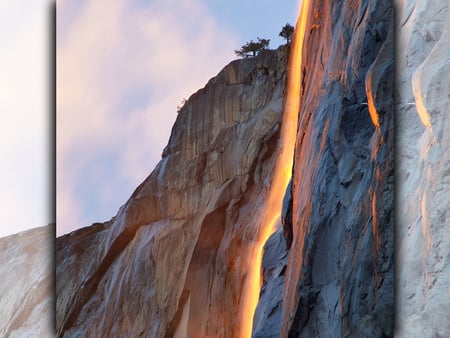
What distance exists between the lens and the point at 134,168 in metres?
15.7

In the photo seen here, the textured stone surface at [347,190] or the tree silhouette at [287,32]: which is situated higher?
the tree silhouette at [287,32]

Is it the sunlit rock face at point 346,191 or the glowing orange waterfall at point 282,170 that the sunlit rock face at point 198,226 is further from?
the sunlit rock face at point 346,191

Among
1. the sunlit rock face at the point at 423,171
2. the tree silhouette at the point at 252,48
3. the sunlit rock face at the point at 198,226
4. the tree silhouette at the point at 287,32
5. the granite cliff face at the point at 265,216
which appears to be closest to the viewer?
the sunlit rock face at the point at 423,171

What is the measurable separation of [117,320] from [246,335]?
3.84m

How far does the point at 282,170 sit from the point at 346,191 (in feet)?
13.9

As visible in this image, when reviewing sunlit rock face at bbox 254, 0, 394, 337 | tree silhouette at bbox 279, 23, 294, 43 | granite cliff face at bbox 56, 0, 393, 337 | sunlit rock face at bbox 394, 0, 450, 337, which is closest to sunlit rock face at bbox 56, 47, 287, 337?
granite cliff face at bbox 56, 0, 393, 337

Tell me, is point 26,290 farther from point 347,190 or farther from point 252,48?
point 347,190

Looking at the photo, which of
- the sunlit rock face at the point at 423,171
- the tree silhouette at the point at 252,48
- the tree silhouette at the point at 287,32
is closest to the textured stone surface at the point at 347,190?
the sunlit rock face at the point at 423,171

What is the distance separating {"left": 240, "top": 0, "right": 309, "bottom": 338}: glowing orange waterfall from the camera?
1182 cm

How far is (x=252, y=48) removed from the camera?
14078 millimetres

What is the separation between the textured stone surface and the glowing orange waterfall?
221 centimetres

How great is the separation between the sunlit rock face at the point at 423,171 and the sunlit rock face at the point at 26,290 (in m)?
6.81

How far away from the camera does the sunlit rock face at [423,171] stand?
269 inches

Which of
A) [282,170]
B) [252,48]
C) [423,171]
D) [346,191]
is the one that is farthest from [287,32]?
[423,171]
